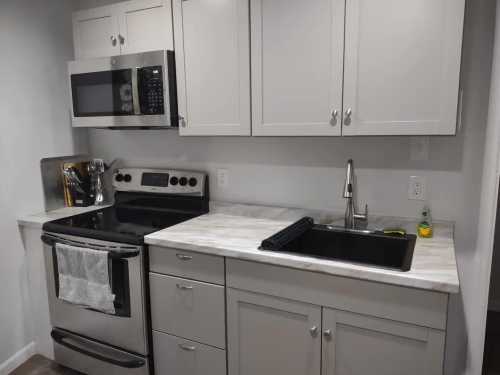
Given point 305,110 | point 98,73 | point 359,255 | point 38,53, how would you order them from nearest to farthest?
1. point 305,110
2. point 359,255
3. point 98,73
4. point 38,53

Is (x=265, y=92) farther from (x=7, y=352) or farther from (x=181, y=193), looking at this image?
(x=7, y=352)

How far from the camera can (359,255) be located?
1.86 m

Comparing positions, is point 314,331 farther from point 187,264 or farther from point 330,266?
point 187,264

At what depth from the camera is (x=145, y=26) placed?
2.04 m

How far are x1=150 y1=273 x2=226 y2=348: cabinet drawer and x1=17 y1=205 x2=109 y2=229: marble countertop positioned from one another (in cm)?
81

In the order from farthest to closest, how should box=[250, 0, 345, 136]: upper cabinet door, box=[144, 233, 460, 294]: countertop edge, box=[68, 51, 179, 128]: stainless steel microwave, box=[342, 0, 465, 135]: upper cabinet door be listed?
1. box=[68, 51, 179, 128]: stainless steel microwave
2. box=[250, 0, 345, 136]: upper cabinet door
3. box=[342, 0, 465, 135]: upper cabinet door
4. box=[144, 233, 460, 294]: countertop edge

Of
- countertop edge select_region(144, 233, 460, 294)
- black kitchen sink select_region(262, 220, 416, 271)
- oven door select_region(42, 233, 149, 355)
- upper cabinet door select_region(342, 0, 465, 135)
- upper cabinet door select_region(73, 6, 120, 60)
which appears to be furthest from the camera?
upper cabinet door select_region(73, 6, 120, 60)

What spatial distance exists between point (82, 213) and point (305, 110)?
150 centimetres

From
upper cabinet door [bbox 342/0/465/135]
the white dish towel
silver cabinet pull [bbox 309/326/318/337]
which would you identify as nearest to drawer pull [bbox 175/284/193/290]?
the white dish towel

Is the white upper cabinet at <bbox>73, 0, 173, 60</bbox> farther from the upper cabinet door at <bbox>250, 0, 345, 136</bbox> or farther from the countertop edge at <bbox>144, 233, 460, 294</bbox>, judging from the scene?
the countertop edge at <bbox>144, 233, 460, 294</bbox>

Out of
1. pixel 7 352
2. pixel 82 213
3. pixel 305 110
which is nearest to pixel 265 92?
pixel 305 110

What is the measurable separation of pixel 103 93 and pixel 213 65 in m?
0.70

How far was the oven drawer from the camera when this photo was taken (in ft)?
6.39

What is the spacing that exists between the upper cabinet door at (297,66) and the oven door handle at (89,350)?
1328mm
